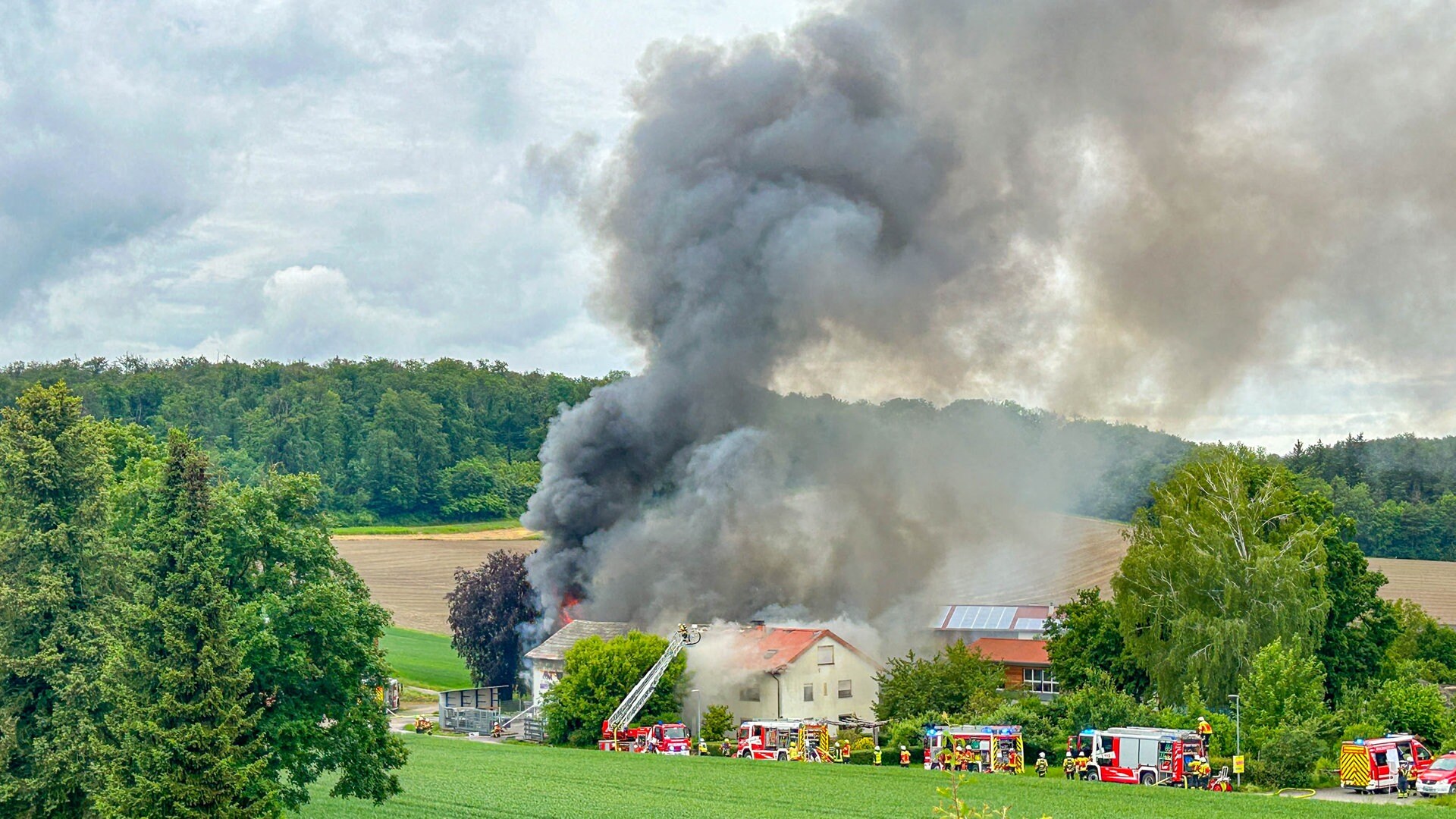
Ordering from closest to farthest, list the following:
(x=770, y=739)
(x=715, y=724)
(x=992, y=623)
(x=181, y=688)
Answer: (x=181, y=688) < (x=770, y=739) < (x=715, y=724) < (x=992, y=623)

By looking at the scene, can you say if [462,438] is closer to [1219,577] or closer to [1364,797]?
[1219,577]

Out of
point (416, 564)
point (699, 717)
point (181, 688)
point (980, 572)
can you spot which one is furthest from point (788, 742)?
point (416, 564)

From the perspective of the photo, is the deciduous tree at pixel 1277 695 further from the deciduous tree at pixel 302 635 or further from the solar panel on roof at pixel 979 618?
the deciduous tree at pixel 302 635

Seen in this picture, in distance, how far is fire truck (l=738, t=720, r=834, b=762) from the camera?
50.3 meters

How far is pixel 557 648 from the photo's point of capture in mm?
61938

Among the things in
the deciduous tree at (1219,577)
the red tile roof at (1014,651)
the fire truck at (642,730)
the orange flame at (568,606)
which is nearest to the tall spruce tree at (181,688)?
the fire truck at (642,730)

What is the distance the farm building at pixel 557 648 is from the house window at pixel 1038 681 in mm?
19330

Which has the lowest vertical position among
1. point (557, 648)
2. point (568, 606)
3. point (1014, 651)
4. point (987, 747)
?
point (987, 747)

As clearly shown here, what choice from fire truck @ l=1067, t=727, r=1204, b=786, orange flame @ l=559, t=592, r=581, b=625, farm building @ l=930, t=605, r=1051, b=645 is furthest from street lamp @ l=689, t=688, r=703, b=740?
farm building @ l=930, t=605, r=1051, b=645

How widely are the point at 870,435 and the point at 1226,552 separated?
1051 inches

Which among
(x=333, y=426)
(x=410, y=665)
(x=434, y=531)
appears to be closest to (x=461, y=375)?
(x=333, y=426)

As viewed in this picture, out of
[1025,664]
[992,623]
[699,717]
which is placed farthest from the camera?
[992,623]

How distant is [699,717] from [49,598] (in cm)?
3153

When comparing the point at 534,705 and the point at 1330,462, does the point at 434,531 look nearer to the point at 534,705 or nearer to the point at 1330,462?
the point at 534,705
